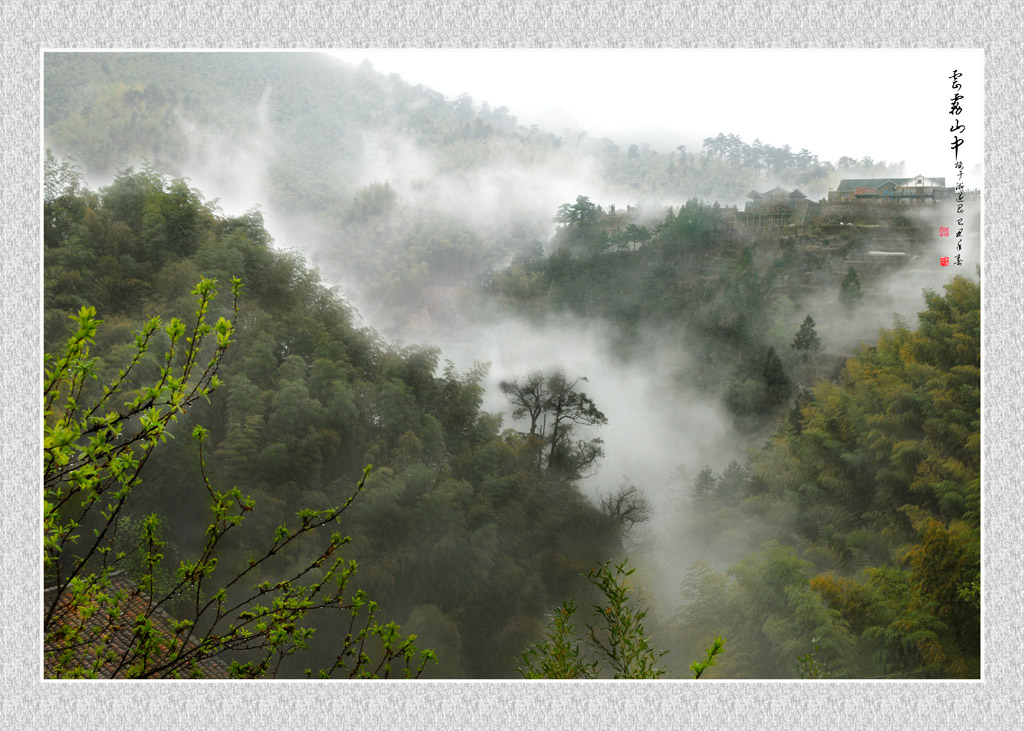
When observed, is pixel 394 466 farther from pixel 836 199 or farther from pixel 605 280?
pixel 836 199

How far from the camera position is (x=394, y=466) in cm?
407

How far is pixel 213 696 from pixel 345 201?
8.58ft

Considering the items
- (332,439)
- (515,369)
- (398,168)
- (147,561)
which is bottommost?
(147,561)

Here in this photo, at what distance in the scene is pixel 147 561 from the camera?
332cm

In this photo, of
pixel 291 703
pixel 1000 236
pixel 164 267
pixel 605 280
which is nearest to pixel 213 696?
pixel 291 703

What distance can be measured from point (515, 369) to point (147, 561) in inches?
81.4

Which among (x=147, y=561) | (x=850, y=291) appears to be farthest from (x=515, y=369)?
(x=147, y=561)

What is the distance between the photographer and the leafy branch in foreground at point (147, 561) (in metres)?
2.18

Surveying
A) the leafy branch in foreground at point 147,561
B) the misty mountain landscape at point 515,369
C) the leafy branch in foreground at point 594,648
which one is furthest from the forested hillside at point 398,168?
the leafy branch in foreground at point 594,648

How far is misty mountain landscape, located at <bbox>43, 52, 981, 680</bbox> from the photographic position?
Result: 12.8 ft

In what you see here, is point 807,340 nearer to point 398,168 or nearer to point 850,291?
point 850,291

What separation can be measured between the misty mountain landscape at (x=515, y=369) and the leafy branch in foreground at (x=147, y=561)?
0.05 metres

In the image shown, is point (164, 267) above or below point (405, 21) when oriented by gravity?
below

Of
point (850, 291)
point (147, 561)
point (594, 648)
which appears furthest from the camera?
point (850, 291)
